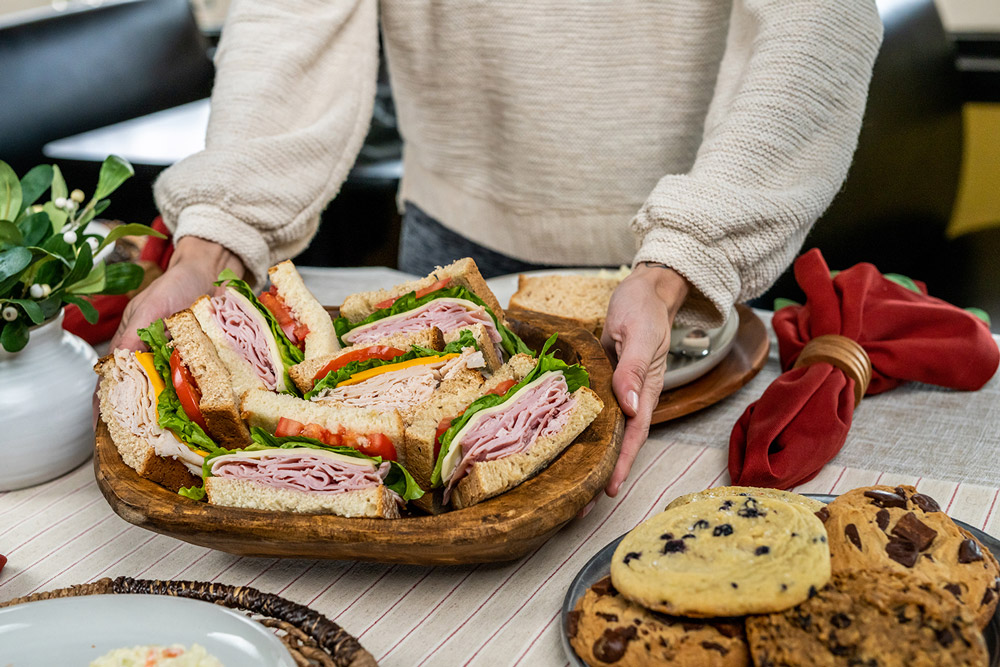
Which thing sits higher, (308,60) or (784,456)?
(308,60)

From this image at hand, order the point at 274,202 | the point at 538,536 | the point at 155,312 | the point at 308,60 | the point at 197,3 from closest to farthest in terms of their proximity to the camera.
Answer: the point at 538,536 < the point at 155,312 < the point at 274,202 < the point at 308,60 < the point at 197,3

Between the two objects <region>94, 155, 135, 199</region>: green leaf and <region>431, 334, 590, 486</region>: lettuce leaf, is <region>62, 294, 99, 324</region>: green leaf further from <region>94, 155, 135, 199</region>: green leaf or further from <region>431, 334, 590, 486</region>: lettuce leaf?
<region>431, 334, 590, 486</region>: lettuce leaf

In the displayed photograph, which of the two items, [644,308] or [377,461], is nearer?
[377,461]

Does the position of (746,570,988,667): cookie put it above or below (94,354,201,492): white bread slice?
above

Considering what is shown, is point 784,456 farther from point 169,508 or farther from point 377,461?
point 169,508

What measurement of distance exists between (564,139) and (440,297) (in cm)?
86

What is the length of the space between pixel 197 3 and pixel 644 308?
7.22m

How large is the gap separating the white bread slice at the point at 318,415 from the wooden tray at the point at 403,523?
154mm

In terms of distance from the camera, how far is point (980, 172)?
4254 mm

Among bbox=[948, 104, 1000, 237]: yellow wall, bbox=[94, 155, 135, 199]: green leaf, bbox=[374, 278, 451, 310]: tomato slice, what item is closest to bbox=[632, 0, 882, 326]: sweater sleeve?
bbox=[374, 278, 451, 310]: tomato slice

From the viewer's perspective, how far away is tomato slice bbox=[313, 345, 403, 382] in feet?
4.38

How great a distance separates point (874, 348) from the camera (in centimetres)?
158

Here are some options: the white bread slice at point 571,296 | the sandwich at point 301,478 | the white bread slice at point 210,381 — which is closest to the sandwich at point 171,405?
the white bread slice at point 210,381

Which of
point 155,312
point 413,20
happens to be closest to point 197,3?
point 413,20
